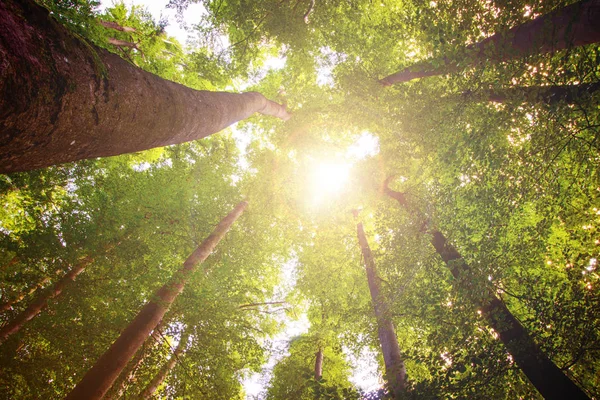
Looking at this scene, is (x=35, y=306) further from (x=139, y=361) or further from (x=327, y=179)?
(x=327, y=179)

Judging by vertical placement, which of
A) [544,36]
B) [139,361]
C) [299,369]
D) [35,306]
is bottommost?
[139,361]

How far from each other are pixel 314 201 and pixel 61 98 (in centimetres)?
1220

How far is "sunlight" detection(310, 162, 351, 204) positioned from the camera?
12164mm

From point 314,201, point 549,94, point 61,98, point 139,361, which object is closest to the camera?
point 61,98

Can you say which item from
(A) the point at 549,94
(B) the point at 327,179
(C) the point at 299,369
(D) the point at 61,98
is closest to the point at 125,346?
(D) the point at 61,98

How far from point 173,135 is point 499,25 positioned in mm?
6115

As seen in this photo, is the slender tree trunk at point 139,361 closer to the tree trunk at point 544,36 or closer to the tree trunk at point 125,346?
the tree trunk at point 125,346

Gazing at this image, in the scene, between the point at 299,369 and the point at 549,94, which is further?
the point at 299,369

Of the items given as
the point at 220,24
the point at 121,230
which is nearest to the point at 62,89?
the point at 121,230

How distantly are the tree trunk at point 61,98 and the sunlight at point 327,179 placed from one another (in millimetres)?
9681

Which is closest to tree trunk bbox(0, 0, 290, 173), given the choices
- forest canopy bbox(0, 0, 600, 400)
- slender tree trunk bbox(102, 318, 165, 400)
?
forest canopy bbox(0, 0, 600, 400)

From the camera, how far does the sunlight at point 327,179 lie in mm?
12164

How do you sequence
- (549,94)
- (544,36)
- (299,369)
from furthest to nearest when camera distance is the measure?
(299,369)
(549,94)
(544,36)

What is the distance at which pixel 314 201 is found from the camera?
13656 mm
